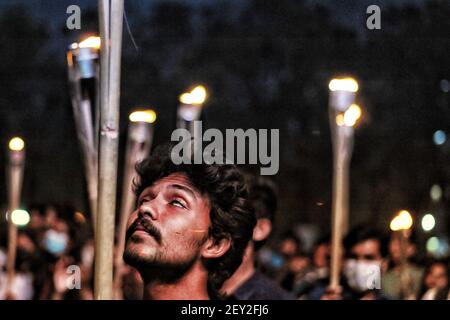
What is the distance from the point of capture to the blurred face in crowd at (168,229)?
160 inches

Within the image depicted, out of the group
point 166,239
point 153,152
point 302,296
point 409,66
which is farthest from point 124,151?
point 409,66

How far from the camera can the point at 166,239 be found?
4066 mm

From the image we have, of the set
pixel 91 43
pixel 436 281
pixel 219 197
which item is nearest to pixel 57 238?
pixel 219 197

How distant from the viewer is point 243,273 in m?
4.18

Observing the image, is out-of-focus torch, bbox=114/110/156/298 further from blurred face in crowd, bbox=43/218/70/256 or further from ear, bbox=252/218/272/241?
ear, bbox=252/218/272/241

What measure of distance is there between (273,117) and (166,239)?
0.72 m

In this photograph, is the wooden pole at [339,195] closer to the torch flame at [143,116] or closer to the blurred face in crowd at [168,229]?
the blurred face in crowd at [168,229]

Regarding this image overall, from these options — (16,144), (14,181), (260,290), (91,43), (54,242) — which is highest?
(91,43)

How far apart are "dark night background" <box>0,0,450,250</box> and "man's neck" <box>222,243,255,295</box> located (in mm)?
181

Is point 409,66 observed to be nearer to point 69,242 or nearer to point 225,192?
point 225,192

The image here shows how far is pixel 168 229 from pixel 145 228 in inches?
4.1

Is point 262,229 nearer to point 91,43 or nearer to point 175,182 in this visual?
point 175,182

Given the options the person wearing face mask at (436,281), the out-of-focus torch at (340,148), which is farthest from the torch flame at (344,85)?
the person wearing face mask at (436,281)

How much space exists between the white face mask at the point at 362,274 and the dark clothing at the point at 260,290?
0.92 ft
